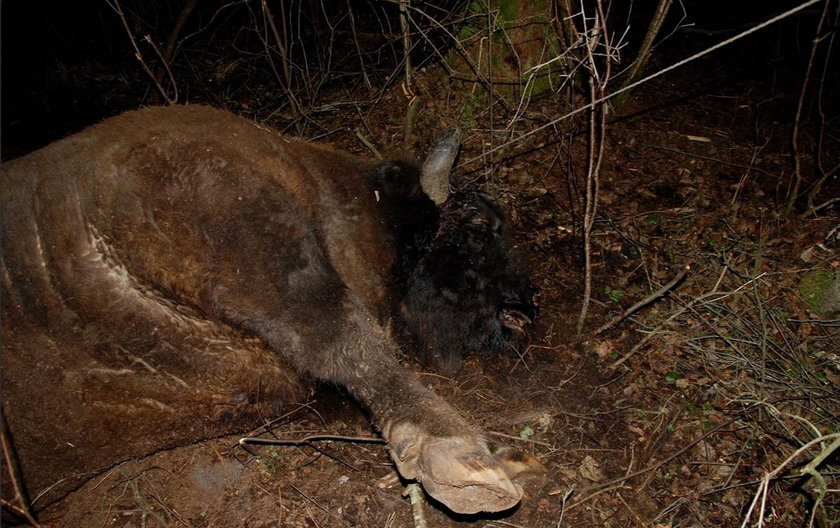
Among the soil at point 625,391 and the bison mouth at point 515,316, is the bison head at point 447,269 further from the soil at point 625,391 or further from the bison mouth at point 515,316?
the soil at point 625,391

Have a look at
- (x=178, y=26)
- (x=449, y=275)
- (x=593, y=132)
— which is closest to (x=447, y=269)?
(x=449, y=275)

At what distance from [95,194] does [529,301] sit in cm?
297

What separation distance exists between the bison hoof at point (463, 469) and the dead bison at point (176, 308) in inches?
0.4

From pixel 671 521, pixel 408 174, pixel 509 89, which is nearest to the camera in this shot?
pixel 671 521

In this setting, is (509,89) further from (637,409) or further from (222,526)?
(222,526)

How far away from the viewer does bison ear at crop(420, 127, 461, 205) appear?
3.92 m

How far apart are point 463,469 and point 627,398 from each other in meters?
1.61

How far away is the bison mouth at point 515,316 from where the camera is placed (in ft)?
13.7

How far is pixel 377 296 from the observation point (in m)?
4.01

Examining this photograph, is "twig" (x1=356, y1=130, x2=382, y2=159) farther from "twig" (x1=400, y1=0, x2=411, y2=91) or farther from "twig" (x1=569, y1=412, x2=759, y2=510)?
"twig" (x1=569, y1=412, x2=759, y2=510)

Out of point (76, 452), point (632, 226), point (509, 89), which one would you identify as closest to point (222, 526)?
point (76, 452)

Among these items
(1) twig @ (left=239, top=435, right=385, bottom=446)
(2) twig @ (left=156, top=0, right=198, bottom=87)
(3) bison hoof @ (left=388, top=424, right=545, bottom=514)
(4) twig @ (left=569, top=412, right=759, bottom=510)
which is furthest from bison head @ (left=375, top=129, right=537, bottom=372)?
(2) twig @ (left=156, top=0, right=198, bottom=87)

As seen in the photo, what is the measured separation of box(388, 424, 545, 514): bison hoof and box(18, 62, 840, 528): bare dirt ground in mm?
341

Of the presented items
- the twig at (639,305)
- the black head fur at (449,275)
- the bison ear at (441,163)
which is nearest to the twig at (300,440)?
the black head fur at (449,275)
